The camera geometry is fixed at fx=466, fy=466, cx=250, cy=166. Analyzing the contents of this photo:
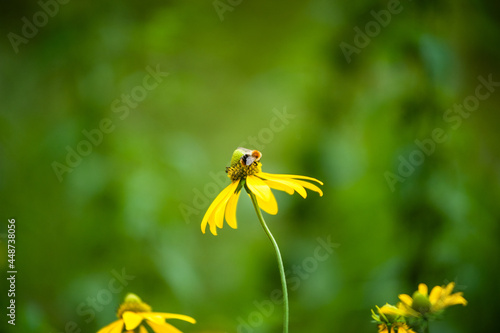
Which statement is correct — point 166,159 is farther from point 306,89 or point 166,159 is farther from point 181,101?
point 306,89

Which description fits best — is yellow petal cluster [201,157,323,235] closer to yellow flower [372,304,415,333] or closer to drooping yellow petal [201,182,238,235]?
drooping yellow petal [201,182,238,235]

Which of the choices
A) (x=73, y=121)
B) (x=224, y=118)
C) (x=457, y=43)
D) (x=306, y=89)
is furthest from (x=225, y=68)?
(x=457, y=43)
